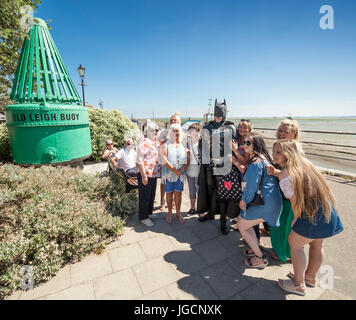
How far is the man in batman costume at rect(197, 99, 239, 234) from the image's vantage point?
122 inches

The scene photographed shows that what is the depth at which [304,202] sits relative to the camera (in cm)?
183

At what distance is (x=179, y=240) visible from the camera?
3123 mm

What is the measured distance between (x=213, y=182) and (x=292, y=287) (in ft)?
5.79

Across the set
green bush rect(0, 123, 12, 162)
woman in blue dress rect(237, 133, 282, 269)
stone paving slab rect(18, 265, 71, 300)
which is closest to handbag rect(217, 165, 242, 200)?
woman in blue dress rect(237, 133, 282, 269)

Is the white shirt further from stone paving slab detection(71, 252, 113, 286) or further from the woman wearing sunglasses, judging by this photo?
stone paving slab detection(71, 252, 113, 286)

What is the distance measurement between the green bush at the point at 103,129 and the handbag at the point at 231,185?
5.72 metres

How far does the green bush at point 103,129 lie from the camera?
8.10m

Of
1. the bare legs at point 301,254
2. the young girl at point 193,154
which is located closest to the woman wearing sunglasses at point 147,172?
the young girl at point 193,154

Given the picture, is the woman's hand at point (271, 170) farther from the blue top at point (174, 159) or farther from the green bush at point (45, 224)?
the green bush at point (45, 224)

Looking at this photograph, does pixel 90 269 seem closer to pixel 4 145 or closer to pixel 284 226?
pixel 284 226

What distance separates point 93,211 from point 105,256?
0.82m

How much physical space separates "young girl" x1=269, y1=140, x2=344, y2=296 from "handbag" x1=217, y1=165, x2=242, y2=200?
912mm

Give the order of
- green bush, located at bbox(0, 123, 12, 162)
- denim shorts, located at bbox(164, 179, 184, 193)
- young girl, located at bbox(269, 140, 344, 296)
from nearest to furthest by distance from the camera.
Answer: young girl, located at bbox(269, 140, 344, 296), denim shorts, located at bbox(164, 179, 184, 193), green bush, located at bbox(0, 123, 12, 162)

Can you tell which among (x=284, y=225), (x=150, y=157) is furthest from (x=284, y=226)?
(x=150, y=157)
